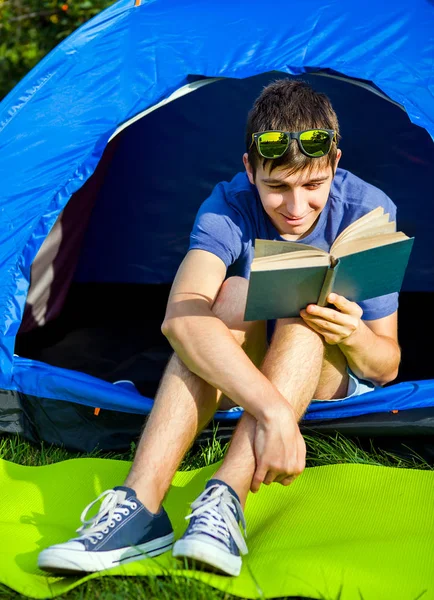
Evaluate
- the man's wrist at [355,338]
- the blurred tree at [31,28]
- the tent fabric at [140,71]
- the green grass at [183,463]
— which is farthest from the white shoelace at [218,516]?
the blurred tree at [31,28]

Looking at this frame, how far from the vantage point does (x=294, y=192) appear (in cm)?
170

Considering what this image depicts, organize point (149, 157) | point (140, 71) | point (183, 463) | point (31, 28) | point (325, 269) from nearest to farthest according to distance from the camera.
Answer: point (325, 269) → point (183, 463) → point (140, 71) → point (149, 157) → point (31, 28)

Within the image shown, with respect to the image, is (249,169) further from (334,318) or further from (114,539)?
(114,539)

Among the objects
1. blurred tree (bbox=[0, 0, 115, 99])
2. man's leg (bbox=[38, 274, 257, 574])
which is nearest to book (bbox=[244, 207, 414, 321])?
man's leg (bbox=[38, 274, 257, 574])

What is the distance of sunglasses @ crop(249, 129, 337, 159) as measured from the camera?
1.65 meters

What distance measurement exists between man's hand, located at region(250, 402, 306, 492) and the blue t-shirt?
428mm

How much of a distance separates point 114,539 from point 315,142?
2.80 ft

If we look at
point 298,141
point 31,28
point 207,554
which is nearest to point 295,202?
point 298,141

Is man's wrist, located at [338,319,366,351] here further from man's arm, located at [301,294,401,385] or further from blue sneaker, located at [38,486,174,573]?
blue sneaker, located at [38,486,174,573]

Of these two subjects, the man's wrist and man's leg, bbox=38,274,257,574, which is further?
the man's wrist

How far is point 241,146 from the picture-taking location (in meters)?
2.84

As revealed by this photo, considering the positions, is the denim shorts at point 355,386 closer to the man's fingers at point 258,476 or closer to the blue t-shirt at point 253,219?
the blue t-shirt at point 253,219

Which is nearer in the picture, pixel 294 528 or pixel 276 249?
pixel 276 249

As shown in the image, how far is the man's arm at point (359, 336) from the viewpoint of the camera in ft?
4.96
